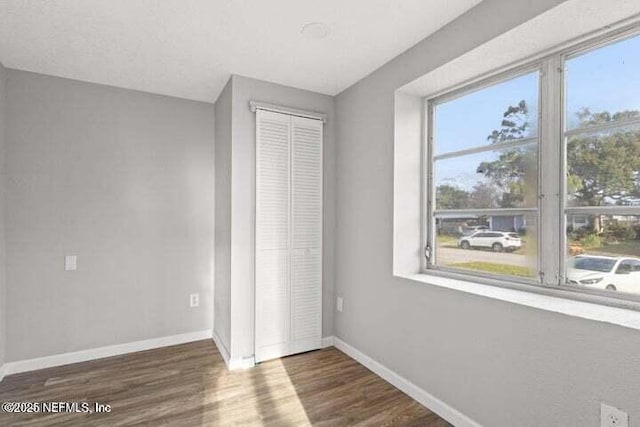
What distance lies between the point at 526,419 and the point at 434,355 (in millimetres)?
588

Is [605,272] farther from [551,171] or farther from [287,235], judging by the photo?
[287,235]

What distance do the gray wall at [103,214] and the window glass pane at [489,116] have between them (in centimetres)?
234

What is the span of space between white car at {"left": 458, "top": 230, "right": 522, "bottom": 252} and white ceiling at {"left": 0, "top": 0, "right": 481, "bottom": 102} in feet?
4.54

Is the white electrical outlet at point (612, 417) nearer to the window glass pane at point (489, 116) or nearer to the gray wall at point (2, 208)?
the window glass pane at point (489, 116)

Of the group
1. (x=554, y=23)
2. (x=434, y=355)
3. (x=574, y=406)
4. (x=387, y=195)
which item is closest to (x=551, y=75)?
(x=554, y=23)

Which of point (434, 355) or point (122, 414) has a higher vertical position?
point (434, 355)

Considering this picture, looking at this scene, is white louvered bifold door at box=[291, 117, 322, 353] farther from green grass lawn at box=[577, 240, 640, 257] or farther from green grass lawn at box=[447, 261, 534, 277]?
green grass lawn at box=[577, 240, 640, 257]

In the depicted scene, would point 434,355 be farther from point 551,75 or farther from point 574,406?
point 551,75

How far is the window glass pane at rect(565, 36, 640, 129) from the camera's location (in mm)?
1498

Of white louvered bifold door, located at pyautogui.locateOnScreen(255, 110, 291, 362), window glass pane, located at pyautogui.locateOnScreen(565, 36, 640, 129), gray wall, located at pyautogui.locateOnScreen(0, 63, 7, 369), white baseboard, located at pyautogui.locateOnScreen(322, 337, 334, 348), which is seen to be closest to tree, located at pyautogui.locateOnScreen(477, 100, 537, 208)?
window glass pane, located at pyautogui.locateOnScreen(565, 36, 640, 129)

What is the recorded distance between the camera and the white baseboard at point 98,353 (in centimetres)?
259

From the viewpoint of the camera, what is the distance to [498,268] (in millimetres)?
2018

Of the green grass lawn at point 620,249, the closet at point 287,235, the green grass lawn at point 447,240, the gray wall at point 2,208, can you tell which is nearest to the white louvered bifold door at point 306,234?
the closet at point 287,235

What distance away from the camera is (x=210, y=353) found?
2955 millimetres
